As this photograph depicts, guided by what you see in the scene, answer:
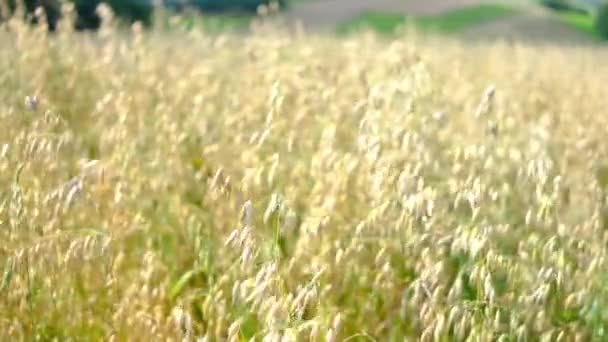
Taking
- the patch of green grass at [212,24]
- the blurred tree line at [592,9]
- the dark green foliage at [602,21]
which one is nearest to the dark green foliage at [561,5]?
the blurred tree line at [592,9]

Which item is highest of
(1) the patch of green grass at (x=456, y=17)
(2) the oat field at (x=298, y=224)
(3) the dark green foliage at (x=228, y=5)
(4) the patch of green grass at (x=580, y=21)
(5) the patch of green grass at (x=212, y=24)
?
(2) the oat field at (x=298, y=224)

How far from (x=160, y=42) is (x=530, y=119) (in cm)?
169

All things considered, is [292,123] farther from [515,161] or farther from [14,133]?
[14,133]

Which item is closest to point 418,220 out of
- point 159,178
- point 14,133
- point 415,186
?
point 415,186

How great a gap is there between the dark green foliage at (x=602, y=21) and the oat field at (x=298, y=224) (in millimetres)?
15686

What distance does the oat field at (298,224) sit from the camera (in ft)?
6.28

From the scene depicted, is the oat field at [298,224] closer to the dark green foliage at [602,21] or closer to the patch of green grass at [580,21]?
the dark green foliage at [602,21]

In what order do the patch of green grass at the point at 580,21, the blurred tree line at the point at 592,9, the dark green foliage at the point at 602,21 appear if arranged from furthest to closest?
1. the patch of green grass at the point at 580,21
2. the blurred tree line at the point at 592,9
3. the dark green foliage at the point at 602,21

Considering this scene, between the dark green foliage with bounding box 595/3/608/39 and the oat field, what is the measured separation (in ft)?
Answer: 51.5

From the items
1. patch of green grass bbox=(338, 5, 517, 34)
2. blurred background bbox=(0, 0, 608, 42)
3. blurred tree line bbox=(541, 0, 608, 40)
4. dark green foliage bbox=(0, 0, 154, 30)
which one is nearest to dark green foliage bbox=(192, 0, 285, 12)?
blurred background bbox=(0, 0, 608, 42)

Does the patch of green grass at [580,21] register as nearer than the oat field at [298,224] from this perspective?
No

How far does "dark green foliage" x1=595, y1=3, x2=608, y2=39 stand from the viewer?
1852 centimetres

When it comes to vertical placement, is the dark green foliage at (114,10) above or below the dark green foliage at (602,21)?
above

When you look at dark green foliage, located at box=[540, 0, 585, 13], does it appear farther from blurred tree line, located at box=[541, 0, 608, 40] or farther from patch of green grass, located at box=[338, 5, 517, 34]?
patch of green grass, located at box=[338, 5, 517, 34]
